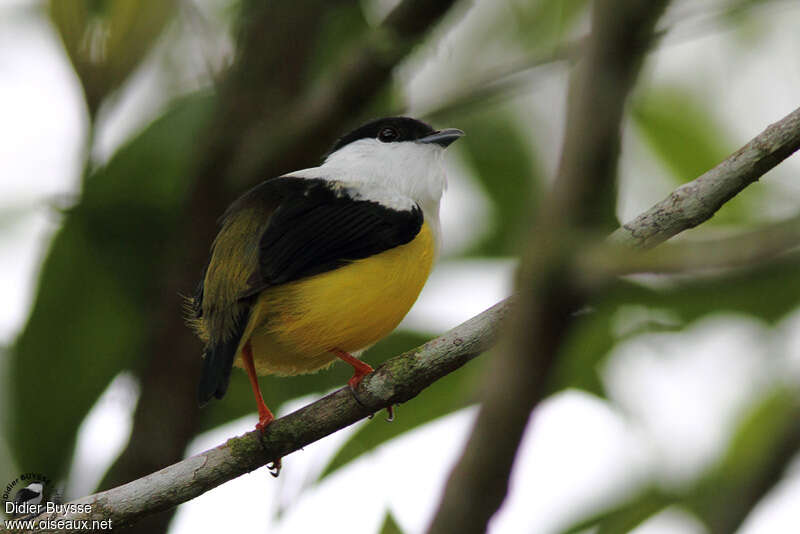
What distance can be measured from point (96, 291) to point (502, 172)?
6.09 feet

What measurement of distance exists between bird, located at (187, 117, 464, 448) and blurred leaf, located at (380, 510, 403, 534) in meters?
0.40

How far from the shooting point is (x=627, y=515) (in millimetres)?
3053

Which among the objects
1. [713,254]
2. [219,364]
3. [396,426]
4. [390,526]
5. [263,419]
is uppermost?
[713,254]

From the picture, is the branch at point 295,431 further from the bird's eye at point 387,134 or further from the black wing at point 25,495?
the bird's eye at point 387,134

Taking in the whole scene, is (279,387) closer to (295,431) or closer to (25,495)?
(25,495)

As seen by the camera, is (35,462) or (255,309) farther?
(35,462)

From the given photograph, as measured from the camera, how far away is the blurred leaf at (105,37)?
312 cm

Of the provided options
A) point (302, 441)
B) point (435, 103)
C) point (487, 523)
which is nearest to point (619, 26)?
point (487, 523)

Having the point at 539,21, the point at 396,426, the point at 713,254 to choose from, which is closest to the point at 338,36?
the point at 539,21

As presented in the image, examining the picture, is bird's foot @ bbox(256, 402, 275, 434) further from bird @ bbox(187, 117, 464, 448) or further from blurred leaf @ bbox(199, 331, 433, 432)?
blurred leaf @ bbox(199, 331, 433, 432)

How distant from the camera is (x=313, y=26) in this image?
454 cm

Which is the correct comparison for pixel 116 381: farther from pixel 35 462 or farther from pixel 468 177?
pixel 468 177

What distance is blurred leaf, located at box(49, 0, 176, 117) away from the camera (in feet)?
10.2

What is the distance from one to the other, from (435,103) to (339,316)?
1.25 m
